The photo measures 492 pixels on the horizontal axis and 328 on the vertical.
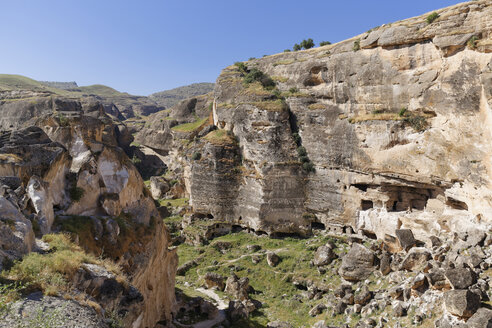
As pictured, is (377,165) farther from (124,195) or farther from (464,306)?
(124,195)

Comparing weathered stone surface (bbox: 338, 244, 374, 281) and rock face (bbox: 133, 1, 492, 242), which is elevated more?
rock face (bbox: 133, 1, 492, 242)

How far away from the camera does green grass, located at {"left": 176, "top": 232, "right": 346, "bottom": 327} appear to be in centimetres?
2017

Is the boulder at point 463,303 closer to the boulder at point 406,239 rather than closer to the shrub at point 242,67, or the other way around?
the boulder at point 406,239

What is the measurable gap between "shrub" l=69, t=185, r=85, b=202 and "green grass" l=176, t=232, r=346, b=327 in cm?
1165

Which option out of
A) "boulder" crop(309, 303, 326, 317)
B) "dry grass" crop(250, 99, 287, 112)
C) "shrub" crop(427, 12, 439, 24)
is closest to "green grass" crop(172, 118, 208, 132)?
"dry grass" crop(250, 99, 287, 112)

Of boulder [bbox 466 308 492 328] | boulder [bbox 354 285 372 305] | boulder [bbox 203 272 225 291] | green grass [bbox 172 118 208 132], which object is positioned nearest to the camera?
boulder [bbox 466 308 492 328]

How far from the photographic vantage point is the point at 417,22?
24.0 meters

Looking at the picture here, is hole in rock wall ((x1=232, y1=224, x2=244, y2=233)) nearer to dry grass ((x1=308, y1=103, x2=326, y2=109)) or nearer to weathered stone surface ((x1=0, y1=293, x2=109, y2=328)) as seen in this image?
dry grass ((x1=308, y1=103, x2=326, y2=109))

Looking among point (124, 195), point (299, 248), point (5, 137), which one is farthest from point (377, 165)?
point (5, 137)

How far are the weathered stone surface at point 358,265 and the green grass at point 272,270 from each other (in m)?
1.26

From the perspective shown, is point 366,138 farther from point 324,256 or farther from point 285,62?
point 285,62

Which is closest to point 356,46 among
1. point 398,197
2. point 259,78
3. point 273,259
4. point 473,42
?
point 473,42

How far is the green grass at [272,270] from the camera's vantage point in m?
20.2

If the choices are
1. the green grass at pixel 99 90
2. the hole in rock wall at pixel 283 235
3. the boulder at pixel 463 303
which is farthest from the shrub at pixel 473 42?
the green grass at pixel 99 90
